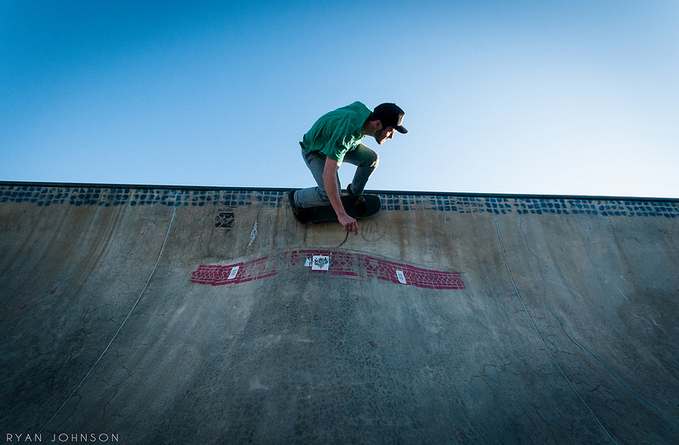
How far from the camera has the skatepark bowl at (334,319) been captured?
2195 millimetres

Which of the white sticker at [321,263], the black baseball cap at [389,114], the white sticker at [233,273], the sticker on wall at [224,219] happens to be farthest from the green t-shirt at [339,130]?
the sticker on wall at [224,219]

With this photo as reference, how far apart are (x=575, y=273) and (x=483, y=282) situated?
53.4 inches

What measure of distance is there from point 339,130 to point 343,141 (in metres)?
0.12

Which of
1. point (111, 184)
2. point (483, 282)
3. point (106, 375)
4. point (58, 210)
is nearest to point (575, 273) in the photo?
point (483, 282)

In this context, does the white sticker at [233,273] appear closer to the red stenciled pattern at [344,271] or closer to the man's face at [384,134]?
the red stenciled pattern at [344,271]

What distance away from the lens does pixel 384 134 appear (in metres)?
3.21

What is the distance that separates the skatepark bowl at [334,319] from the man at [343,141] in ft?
2.94

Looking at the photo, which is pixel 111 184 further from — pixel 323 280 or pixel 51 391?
pixel 323 280

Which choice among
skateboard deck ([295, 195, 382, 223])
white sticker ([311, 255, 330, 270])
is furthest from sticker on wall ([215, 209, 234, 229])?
white sticker ([311, 255, 330, 270])

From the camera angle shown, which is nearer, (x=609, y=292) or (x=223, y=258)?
(x=609, y=292)

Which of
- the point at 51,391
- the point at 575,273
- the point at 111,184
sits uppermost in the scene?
the point at 111,184

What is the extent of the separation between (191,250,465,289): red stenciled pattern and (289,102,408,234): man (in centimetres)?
76

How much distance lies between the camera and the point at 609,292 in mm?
4027

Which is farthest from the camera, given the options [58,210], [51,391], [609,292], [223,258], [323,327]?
[58,210]
